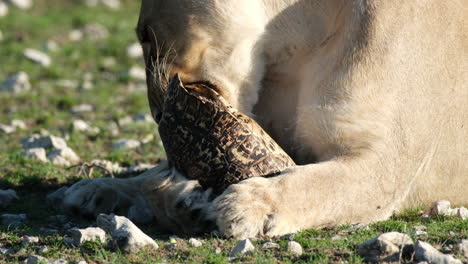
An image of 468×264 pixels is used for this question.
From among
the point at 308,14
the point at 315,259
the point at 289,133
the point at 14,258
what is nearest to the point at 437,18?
the point at 308,14

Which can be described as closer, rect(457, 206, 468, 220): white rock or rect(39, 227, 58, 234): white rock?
rect(39, 227, 58, 234): white rock

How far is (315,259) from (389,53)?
120 centimetres

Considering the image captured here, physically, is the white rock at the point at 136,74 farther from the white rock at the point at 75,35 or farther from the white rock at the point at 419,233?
the white rock at the point at 419,233

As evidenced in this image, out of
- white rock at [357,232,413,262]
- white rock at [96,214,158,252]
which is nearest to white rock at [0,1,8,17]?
white rock at [96,214,158,252]

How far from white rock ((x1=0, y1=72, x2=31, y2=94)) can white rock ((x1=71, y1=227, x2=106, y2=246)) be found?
5.38 meters

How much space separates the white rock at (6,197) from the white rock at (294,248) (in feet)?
6.82

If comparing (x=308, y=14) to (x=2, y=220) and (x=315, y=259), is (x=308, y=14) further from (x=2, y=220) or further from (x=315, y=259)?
(x=2, y=220)

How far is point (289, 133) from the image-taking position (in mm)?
4137

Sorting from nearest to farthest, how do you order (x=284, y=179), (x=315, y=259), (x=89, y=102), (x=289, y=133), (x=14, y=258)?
1. (x=315, y=259)
2. (x=14, y=258)
3. (x=284, y=179)
4. (x=289, y=133)
5. (x=89, y=102)

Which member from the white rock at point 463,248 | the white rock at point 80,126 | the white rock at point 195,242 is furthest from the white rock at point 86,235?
the white rock at point 80,126

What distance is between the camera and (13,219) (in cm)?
423

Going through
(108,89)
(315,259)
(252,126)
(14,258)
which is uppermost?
(252,126)

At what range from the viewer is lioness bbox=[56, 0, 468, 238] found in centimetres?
360

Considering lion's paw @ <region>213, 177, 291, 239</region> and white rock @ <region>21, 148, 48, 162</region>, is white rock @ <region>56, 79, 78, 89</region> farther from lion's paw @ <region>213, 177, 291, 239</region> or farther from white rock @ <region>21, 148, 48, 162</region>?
lion's paw @ <region>213, 177, 291, 239</region>
